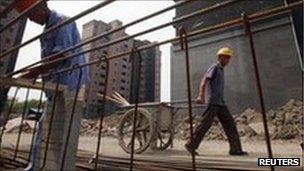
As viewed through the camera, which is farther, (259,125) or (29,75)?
(259,125)

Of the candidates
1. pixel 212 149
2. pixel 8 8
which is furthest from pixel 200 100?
pixel 8 8

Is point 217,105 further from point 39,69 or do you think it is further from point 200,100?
point 39,69

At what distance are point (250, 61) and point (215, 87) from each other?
985 cm

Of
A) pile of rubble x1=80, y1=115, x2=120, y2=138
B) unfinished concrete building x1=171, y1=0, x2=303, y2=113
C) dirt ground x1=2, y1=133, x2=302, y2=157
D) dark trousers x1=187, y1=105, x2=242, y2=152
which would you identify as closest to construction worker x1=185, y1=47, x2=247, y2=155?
dark trousers x1=187, y1=105, x2=242, y2=152

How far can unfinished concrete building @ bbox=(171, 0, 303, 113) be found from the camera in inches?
513

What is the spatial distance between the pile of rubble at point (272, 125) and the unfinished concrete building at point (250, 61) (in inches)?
29.8

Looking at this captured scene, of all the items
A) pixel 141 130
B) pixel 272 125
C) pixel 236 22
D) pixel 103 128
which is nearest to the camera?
pixel 236 22

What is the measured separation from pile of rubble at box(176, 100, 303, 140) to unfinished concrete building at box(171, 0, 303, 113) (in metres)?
0.76

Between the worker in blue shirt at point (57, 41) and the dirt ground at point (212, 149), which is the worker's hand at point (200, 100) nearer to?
the dirt ground at point (212, 149)

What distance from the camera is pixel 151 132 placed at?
A: 213 inches

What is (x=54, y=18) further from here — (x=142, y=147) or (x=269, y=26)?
(x=269, y=26)

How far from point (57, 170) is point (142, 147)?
2873mm

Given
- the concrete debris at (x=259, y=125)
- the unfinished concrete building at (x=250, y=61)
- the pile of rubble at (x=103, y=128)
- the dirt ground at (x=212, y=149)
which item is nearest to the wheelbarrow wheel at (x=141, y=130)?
the dirt ground at (x=212, y=149)

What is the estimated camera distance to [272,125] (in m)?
10.9
